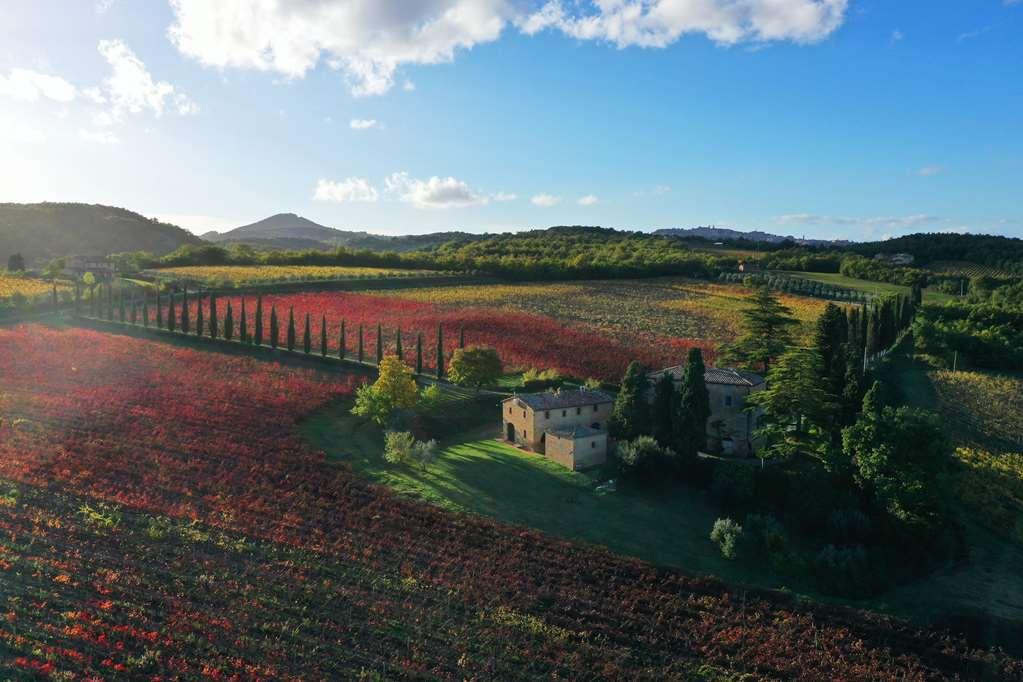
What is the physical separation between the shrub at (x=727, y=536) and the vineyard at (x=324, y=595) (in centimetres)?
272

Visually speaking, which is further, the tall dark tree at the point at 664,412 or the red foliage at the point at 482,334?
the red foliage at the point at 482,334

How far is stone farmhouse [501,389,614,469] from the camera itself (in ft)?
133

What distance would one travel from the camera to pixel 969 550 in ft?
110

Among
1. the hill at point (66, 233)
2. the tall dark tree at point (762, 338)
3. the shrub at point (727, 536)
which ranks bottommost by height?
the shrub at point (727, 536)

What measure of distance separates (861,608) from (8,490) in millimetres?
38496

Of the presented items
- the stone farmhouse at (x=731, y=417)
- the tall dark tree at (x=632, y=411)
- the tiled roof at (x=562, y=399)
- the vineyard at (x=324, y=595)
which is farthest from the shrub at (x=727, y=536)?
the tiled roof at (x=562, y=399)

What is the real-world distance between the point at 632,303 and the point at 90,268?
276ft

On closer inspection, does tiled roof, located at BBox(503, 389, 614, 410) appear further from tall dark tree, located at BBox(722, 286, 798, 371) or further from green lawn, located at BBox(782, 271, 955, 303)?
green lawn, located at BBox(782, 271, 955, 303)

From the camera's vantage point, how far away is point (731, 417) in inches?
1754

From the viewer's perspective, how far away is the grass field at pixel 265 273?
98125 mm

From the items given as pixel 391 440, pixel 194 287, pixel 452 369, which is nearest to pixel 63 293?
pixel 194 287

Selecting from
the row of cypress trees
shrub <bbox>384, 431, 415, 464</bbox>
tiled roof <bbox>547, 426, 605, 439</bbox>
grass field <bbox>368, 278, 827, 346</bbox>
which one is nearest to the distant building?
the row of cypress trees

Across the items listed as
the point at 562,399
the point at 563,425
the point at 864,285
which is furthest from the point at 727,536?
the point at 864,285

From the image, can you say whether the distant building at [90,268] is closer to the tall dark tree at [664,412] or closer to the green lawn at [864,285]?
the tall dark tree at [664,412]
